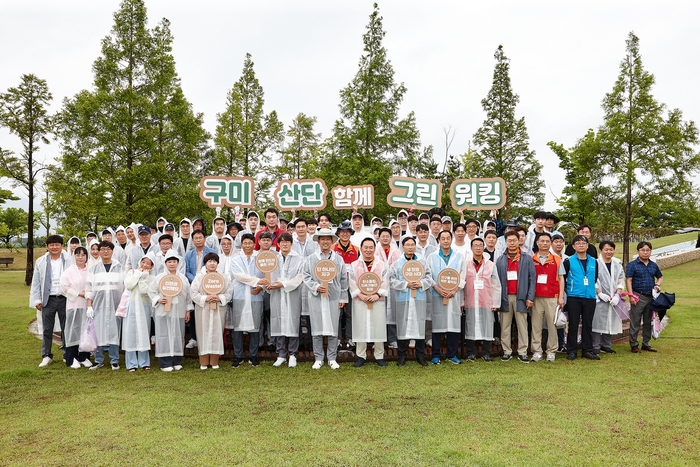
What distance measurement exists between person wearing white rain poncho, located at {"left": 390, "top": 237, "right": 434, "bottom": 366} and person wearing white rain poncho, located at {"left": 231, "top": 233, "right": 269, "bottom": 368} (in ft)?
6.28

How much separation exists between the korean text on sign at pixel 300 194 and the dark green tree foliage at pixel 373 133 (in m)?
12.0

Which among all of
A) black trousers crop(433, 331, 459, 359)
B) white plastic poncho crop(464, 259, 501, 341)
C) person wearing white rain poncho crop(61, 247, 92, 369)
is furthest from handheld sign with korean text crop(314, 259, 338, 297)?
person wearing white rain poncho crop(61, 247, 92, 369)

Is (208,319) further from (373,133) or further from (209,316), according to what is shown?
(373,133)

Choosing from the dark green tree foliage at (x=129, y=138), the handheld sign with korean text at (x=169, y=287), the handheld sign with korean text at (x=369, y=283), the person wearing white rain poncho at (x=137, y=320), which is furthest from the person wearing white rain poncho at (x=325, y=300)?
the dark green tree foliage at (x=129, y=138)

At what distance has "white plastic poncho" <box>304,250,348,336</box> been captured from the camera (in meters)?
6.86

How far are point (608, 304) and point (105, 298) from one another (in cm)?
762

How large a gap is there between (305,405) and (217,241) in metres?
4.36

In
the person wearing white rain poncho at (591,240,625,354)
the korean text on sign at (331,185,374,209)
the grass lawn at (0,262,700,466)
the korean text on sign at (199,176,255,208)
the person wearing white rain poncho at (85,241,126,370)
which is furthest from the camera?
the korean text on sign at (331,185,374,209)

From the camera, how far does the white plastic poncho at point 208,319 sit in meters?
6.79

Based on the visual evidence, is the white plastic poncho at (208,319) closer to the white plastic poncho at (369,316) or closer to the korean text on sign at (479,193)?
the white plastic poncho at (369,316)

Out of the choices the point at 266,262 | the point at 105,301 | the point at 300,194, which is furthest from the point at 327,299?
the point at 300,194

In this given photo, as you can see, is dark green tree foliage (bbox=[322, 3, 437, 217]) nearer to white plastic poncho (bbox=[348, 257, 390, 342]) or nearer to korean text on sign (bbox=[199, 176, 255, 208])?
korean text on sign (bbox=[199, 176, 255, 208])

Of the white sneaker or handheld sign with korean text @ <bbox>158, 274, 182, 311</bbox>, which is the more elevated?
handheld sign with korean text @ <bbox>158, 274, 182, 311</bbox>

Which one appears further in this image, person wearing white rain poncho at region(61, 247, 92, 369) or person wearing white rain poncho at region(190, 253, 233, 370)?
person wearing white rain poncho at region(61, 247, 92, 369)
